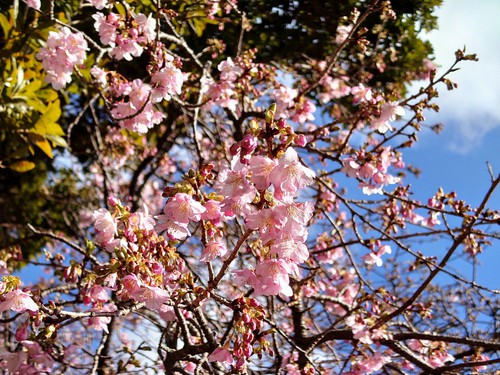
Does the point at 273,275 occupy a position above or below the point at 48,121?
below

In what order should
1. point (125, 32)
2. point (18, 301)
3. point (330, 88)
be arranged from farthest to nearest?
point (330, 88)
point (125, 32)
point (18, 301)

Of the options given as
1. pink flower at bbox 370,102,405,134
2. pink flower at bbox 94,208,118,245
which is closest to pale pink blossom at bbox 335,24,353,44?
pink flower at bbox 370,102,405,134

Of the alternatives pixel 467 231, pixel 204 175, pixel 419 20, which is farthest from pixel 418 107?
pixel 419 20

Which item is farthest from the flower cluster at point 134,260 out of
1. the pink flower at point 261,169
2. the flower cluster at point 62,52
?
the flower cluster at point 62,52

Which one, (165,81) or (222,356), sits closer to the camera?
(222,356)

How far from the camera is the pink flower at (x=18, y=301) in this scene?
5.34 ft

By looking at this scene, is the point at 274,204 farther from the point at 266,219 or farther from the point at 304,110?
the point at 304,110

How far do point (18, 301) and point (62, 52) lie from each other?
160 cm

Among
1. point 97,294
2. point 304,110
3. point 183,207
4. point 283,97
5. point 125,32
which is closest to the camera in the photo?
point 183,207

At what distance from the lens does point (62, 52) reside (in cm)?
275

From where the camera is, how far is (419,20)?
15.1ft

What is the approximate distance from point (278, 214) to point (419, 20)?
3.93 m

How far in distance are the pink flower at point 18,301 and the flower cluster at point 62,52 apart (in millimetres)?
1567

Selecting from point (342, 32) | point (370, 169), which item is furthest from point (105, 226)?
point (342, 32)
